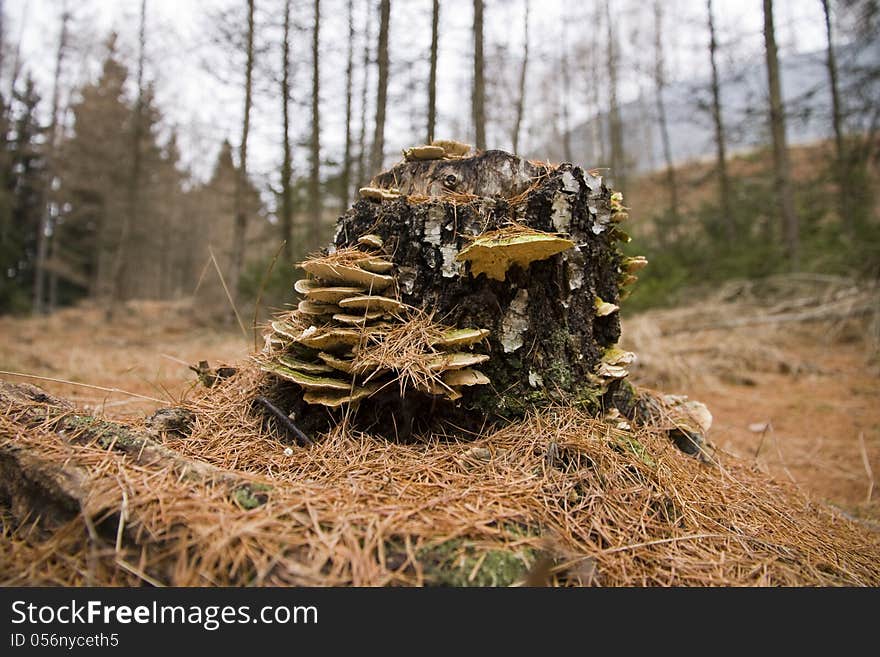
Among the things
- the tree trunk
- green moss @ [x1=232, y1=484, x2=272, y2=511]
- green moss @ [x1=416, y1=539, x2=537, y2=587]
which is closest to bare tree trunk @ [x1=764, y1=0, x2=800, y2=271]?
the tree trunk

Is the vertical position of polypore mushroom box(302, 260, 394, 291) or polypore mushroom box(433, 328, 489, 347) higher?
polypore mushroom box(302, 260, 394, 291)

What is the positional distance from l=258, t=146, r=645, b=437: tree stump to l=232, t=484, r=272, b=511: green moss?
0.53 m

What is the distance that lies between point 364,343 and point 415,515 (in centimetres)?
70

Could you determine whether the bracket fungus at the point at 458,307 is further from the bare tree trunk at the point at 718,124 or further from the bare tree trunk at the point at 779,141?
the bare tree trunk at the point at 718,124

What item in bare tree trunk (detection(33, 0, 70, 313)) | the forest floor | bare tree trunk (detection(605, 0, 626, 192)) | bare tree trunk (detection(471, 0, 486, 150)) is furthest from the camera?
bare tree trunk (detection(605, 0, 626, 192))

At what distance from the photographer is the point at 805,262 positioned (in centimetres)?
803

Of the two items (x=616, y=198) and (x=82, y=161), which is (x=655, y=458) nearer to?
(x=616, y=198)

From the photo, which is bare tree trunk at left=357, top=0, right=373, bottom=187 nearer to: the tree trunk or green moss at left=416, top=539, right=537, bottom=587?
the tree trunk

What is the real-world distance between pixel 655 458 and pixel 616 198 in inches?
50.3

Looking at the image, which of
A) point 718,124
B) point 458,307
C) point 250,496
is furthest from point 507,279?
point 718,124

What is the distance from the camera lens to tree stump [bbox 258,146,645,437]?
1.85m

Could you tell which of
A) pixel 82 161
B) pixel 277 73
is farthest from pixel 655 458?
pixel 82 161
